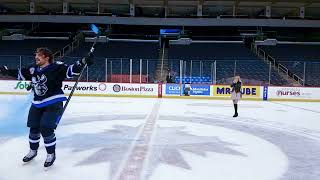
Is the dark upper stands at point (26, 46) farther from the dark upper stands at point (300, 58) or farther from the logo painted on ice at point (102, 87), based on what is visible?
the dark upper stands at point (300, 58)

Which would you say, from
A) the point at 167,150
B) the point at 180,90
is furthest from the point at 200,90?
the point at 167,150

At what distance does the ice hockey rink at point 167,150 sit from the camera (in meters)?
5.21

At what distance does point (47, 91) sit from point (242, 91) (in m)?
17.9

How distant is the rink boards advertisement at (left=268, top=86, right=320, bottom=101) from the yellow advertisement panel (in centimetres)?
72

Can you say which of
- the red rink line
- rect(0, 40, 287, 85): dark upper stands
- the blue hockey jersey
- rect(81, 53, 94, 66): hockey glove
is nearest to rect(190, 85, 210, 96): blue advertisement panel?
rect(0, 40, 287, 85): dark upper stands

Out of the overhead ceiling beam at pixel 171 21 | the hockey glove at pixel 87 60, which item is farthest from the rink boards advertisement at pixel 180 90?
the hockey glove at pixel 87 60

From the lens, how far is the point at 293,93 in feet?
72.3

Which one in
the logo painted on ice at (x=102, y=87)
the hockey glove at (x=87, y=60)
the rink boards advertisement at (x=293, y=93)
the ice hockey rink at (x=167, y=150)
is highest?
the hockey glove at (x=87, y=60)

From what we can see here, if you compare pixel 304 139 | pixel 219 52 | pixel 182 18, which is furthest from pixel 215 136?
pixel 182 18

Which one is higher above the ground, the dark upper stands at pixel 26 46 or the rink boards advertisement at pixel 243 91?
the dark upper stands at pixel 26 46

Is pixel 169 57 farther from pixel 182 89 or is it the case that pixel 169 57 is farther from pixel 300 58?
pixel 300 58

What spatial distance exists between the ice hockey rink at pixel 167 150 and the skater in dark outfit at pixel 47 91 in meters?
0.46

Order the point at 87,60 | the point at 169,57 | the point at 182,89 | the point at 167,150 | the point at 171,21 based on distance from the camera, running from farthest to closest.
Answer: the point at 171,21, the point at 169,57, the point at 182,89, the point at 167,150, the point at 87,60

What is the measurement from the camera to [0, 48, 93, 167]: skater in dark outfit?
532 centimetres
